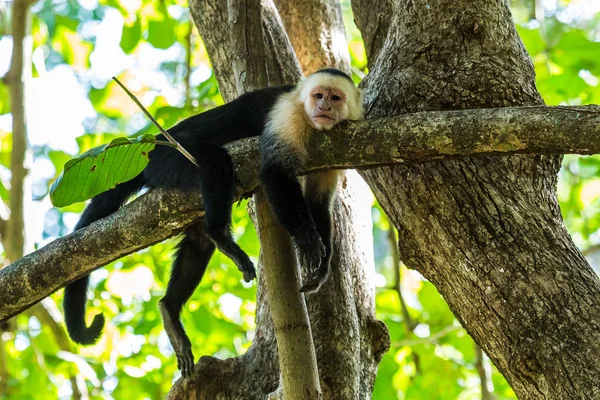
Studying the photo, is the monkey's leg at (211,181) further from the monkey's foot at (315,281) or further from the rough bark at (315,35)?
the rough bark at (315,35)

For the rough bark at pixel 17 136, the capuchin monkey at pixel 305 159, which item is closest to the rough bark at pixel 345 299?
the capuchin monkey at pixel 305 159

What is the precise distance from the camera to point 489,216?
238cm

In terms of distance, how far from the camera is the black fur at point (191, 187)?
2.73 meters

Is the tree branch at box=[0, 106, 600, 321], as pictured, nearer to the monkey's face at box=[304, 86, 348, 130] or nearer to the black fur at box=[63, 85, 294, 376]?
the black fur at box=[63, 85, 294, 376]

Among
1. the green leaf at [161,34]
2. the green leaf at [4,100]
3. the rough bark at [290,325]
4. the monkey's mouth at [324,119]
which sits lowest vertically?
the rough bark at [290,325]

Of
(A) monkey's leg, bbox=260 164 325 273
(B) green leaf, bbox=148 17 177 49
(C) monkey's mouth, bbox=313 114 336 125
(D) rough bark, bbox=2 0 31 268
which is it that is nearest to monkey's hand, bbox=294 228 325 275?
(A) monkey's leg, bbox=260 164 325 273

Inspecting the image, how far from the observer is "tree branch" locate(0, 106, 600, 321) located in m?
1.95

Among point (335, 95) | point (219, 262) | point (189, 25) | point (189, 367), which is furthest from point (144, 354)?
point (335, 95)

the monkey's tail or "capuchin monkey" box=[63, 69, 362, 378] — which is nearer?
"capuchin monkey" box=[63, 69, 362, 378]

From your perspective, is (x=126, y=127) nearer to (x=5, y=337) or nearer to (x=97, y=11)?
(x=97, y=11)

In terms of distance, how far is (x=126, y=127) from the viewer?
791cm

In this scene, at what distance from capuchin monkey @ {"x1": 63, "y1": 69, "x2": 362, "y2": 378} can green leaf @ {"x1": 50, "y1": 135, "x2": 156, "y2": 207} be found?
55 cm

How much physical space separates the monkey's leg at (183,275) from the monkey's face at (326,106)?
3.16 feet

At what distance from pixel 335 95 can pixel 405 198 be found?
0.72m
